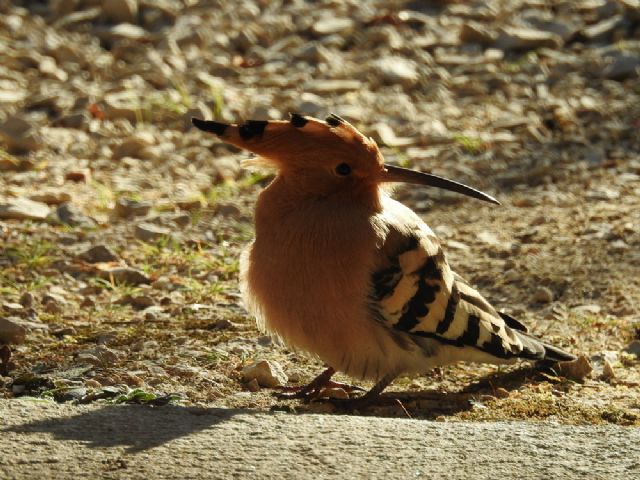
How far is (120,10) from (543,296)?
15.8 feet

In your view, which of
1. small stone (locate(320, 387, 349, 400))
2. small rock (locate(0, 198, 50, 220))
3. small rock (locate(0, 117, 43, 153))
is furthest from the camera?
small rock (locate(0, 117, 43, 153))

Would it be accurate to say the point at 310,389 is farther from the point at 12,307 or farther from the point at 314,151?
the point at 12,307

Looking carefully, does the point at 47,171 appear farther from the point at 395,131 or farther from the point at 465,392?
the point at 465,392

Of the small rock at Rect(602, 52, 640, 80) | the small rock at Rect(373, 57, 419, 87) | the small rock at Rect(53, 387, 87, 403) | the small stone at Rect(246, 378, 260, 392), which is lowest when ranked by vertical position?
the small rock at Rect(53, 387, 87, 403)

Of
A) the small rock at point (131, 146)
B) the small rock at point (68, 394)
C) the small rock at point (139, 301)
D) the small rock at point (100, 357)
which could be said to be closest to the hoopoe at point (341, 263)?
the small rock at point (100, 357)

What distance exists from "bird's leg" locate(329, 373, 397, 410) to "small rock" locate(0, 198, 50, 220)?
2.52 m

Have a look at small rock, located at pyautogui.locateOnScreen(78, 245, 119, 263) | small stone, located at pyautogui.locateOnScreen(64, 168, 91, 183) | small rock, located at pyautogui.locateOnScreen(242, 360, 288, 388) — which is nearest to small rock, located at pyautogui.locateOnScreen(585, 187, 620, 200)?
small rock, located at pyautogui.locateOnScreen(78, 245, 119, 263)

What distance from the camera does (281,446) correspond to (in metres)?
3.35

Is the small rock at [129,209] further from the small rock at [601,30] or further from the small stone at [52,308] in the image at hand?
the small rock at [601,30]

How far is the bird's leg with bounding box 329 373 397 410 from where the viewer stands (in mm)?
4184

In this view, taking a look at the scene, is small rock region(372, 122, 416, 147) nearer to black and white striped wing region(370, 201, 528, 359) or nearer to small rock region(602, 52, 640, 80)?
small rock region(602, 52, 640, 80)

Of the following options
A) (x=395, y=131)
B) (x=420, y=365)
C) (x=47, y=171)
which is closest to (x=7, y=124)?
(x=47, y=171)

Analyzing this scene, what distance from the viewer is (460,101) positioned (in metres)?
8.09

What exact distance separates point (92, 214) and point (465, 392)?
8.78 feet
